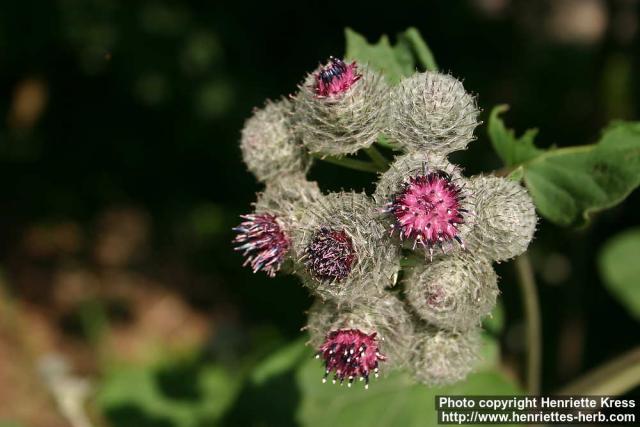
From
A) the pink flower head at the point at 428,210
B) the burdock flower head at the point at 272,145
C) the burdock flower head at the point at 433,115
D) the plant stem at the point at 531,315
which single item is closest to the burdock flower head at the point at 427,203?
the pink flower head at the point at 428,210

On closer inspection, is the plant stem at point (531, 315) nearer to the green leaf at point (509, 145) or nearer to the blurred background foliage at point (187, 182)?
the green leaf at point (509, 145)

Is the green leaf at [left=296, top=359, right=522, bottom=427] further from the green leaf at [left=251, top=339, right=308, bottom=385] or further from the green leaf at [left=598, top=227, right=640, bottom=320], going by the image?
the green leaf at [left=598, top=227, right=640, bottom=320]

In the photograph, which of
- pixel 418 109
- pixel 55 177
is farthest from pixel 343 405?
pixel 55 177

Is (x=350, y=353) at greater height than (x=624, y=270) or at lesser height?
lesser

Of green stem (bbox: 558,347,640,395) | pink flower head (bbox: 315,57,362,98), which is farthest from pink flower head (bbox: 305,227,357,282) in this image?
green stem (bbox: 558,347,640,395)

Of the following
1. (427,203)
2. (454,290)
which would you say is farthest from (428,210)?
(454,290)

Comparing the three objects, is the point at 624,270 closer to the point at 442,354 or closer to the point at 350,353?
the point at 442,354

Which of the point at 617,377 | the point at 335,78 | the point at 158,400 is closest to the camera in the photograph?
the point at 335,78
